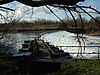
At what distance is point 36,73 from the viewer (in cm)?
1265

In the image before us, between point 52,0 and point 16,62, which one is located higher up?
point 52,0

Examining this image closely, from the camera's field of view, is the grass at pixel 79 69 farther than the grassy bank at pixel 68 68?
Yes

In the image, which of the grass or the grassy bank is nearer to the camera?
the grassy bank

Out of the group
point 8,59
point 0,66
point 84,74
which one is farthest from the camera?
point 84,74

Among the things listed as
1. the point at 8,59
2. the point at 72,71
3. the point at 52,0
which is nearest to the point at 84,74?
the point at 72,71

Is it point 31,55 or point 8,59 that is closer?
point 8,59

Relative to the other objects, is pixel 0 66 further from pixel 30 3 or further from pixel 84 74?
pixel 30 3

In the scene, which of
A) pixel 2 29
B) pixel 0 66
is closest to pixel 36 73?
pixel 0 66

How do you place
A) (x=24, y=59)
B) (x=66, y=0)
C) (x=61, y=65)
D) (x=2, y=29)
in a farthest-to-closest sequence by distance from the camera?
1. (x=61, y=65)
2. (x=24, y=59)
3. (x=2, y=29)
4. (x=66, y=0)

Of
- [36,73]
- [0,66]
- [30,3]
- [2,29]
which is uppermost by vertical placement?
[30,3]

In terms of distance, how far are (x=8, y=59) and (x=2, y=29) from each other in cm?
237

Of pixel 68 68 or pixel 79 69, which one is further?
pixel 68 68

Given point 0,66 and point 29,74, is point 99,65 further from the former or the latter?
point 0,66

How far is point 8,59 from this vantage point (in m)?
9.89
